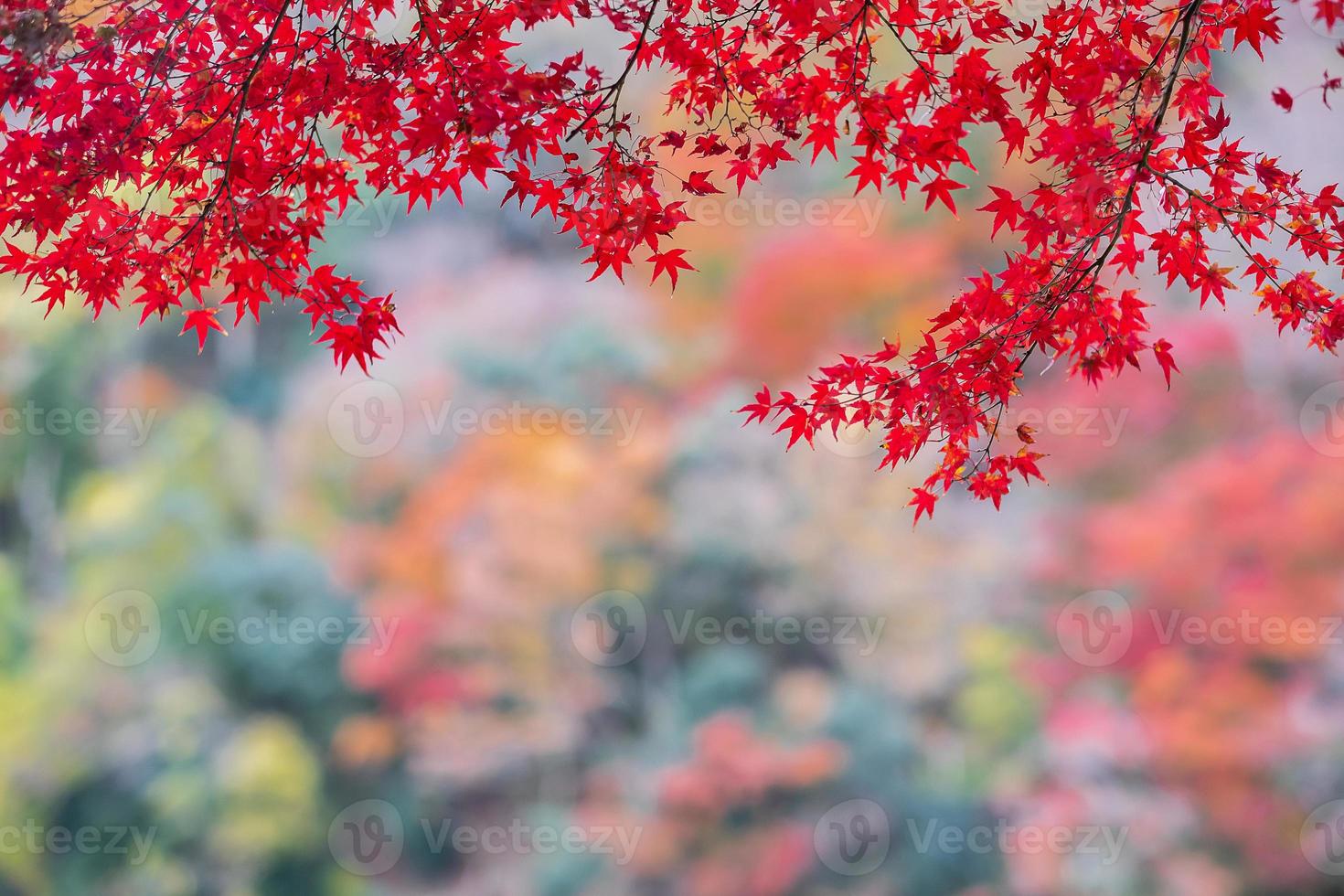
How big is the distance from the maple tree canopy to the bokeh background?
12.1 ft

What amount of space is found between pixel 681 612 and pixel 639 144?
13.3 feet

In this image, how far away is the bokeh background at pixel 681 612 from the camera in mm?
5270

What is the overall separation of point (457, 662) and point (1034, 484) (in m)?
2.91

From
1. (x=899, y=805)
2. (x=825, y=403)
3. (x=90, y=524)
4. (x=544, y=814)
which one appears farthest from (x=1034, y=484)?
(x=90, y=524)

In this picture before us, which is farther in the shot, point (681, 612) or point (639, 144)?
point (681, 612)

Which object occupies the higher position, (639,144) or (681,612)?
(639,144)

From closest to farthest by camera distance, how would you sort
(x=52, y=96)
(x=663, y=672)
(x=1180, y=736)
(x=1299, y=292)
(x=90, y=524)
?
(x=52, y=96), (x=1299, y=292), (x=1180, y=736), (x=663, y=672), (x=90, y=524)

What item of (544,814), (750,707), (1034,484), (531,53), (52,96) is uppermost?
(531,53)

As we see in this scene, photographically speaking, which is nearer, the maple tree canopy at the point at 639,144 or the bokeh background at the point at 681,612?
the maple tree canopy at the point at 639,144

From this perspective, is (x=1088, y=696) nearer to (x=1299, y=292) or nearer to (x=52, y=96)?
(x=1299, y=292)

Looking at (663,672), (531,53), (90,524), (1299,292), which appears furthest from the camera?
(531,53)

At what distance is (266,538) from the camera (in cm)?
589

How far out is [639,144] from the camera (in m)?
1.77

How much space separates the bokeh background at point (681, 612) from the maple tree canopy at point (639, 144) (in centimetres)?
368
